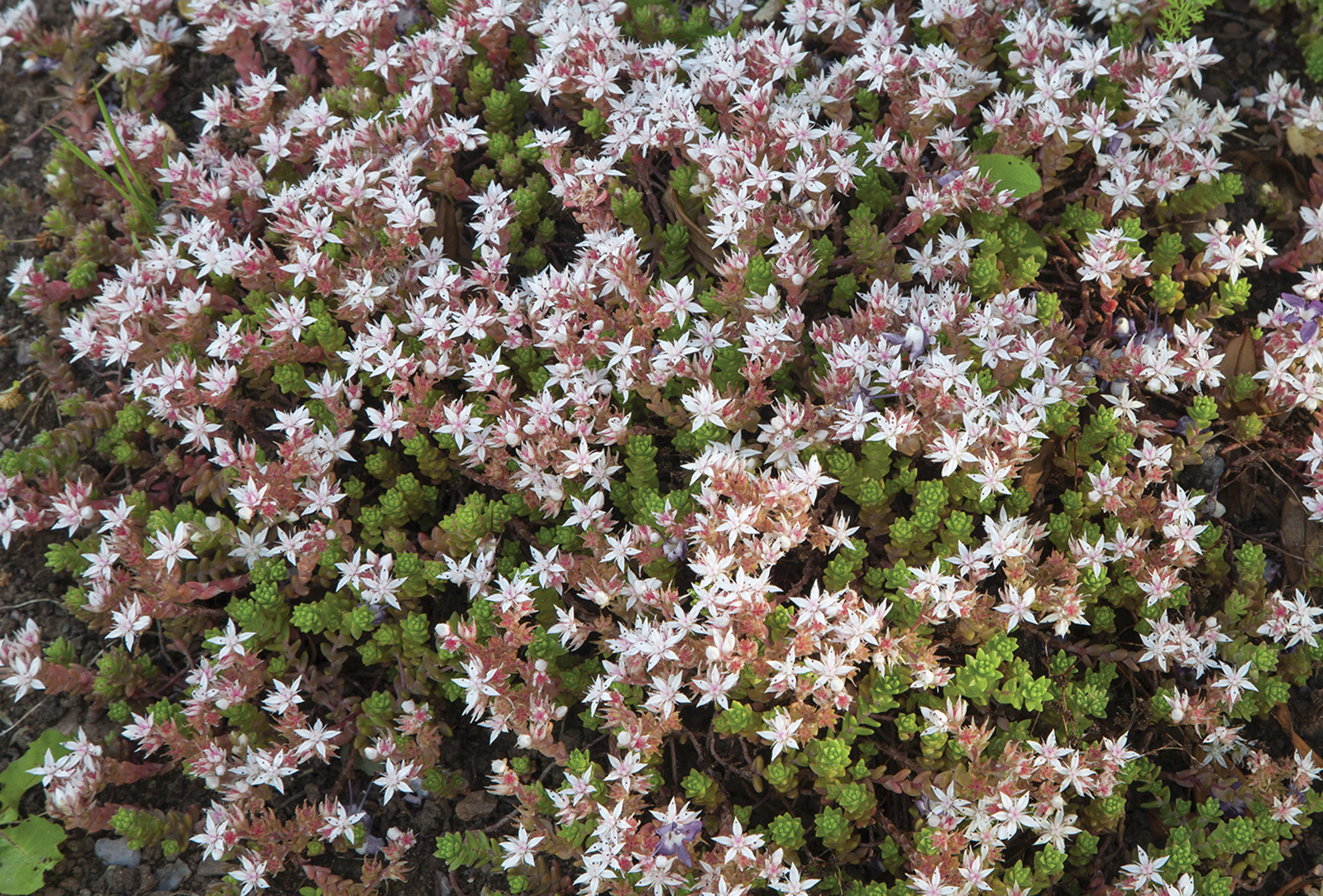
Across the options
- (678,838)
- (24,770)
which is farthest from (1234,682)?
(24,770)

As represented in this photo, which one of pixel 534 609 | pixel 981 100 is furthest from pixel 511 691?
pixel 981 100

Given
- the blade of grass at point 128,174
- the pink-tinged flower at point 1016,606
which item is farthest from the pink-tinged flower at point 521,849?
the blade of grass at point 128,174

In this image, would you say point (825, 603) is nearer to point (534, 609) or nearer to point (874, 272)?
point (534, 609)

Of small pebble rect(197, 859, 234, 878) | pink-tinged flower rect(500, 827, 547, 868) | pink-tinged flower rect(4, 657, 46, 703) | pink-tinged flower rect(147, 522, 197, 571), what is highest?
pink-tinged flower rect(147, 522, 197, 571)

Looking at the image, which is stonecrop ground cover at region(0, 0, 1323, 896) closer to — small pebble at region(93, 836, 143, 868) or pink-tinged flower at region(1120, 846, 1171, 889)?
pink-tinged flower at region(1120, 846, 1171, 889)

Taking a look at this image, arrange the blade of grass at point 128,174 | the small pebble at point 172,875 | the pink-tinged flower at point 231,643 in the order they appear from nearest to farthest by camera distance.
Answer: the pink-tinged flower at point 231,643
the small pebble at point 172,875
the blade of grass at point 128,174

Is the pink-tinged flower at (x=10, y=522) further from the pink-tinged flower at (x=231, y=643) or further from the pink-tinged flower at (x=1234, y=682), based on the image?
the pink-tinged flower at (x=1234, y=682)

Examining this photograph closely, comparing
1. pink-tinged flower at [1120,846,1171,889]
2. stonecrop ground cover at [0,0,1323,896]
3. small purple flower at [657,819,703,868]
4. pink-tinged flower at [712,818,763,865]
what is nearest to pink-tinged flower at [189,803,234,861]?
stonecrop ground cover at [0,0,1323,896]
